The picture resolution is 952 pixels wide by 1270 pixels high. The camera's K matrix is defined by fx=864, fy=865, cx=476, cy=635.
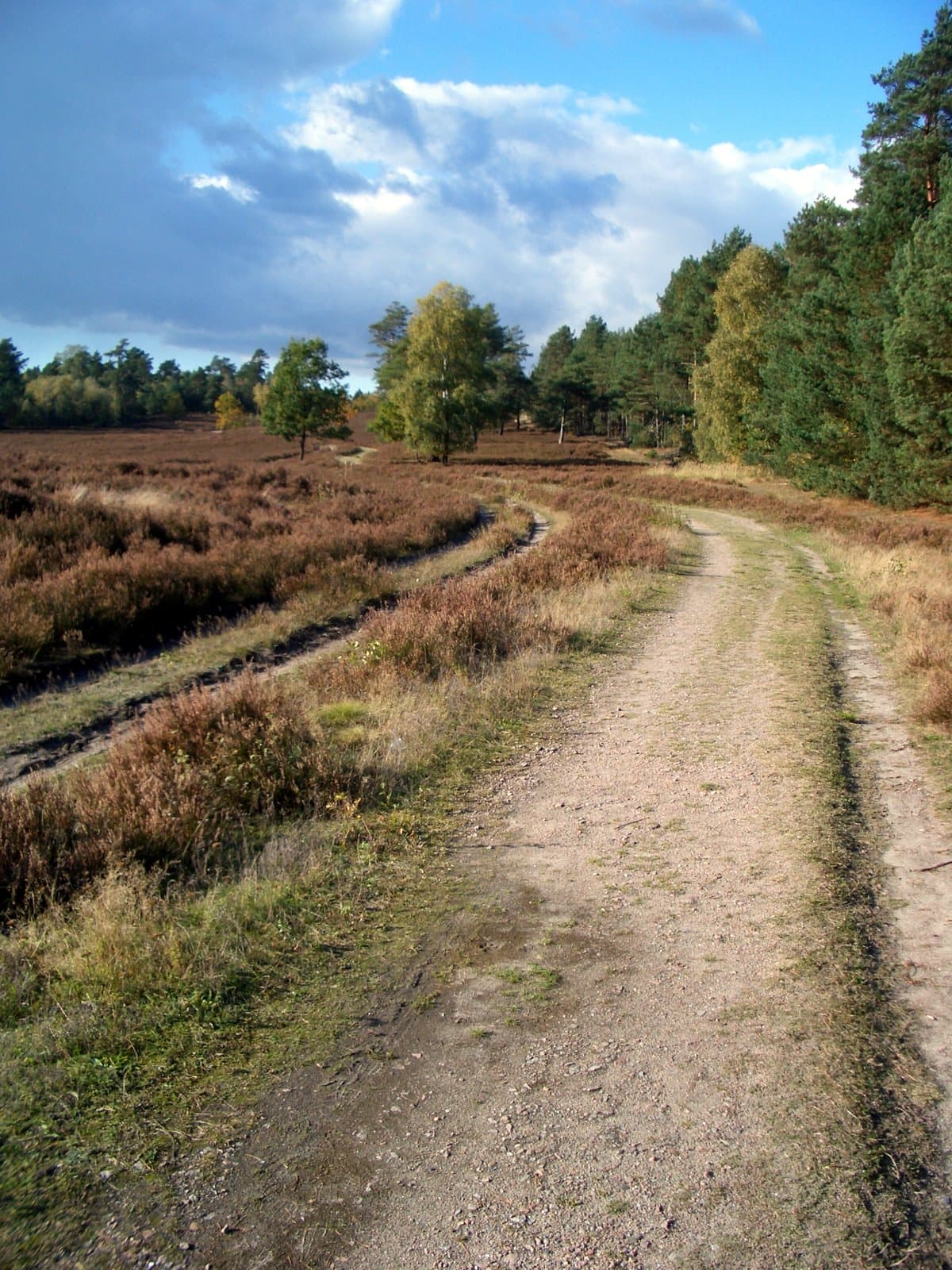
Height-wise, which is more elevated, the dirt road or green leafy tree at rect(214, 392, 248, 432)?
green leafy tree at rect(214, 392, 248, 432)

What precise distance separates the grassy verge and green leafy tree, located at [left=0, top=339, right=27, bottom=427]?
269ft

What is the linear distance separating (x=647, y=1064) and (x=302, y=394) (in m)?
62.0

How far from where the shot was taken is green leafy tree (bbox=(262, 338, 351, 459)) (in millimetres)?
61188

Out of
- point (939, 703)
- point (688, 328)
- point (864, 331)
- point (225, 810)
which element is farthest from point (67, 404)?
point (939, 703)

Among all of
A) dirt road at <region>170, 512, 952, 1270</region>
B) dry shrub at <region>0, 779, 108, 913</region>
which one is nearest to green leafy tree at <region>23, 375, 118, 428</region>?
dry shrub at <region>0, 779, 108, 913</region>

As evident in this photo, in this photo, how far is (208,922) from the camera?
4.22 m

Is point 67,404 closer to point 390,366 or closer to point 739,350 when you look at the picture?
point 390,366

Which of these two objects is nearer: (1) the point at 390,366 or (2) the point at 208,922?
(2) the point at 208,922

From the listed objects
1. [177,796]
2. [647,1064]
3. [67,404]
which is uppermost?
[67,404]

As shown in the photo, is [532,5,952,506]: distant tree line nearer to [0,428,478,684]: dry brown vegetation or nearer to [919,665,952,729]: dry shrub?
[0,428,478,684]: dry brown vegetation

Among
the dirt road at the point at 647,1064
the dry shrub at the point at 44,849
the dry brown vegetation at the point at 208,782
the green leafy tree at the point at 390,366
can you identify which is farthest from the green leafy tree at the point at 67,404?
the dirt road at the point at 647,1064

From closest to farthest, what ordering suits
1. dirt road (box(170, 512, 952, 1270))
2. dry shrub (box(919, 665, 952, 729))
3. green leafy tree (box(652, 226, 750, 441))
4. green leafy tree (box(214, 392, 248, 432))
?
1. dirt road (box(170, 512, 952, 1270))
2. dry shrub (box(919, 665, 952, 729))
3. green leafy tree (box(652, 226, 750, 441))
4. green leafy tree (box(214, 392, 248, 432))

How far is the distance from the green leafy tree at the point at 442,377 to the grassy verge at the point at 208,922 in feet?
170

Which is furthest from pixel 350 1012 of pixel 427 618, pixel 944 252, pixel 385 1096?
pixel 944 252
